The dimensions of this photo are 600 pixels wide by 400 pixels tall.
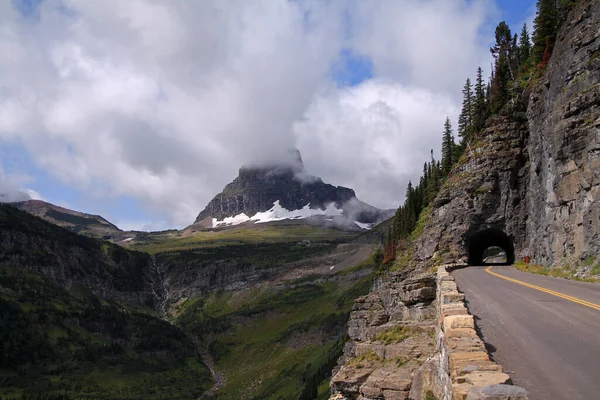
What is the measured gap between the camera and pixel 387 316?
38.2 metres

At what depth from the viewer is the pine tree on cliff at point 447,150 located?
91.9m

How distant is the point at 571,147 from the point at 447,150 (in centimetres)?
6006

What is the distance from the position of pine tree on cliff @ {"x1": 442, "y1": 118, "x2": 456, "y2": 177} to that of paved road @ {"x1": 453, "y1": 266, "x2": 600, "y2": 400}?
7250 cm

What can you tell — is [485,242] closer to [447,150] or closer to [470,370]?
[447,150]

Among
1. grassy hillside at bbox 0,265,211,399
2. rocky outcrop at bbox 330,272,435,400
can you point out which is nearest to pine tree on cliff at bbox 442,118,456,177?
rocky outcrop at bbox 330,272,435,400

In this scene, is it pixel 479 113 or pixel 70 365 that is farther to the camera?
pixel 70 365

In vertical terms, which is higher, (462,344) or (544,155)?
(544,155)

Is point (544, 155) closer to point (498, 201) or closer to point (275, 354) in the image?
point (498, 201)

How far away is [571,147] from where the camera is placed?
38.8 m

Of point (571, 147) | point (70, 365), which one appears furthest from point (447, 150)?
point (70, 365)

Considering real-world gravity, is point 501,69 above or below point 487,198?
above

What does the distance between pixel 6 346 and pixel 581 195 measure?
195 meters

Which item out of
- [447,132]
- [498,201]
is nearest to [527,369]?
[498,201]

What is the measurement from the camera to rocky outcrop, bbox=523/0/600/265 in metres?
35.6
